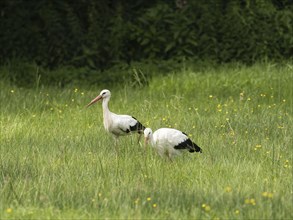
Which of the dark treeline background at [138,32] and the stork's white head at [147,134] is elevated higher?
the dark treeline background at [138,32]

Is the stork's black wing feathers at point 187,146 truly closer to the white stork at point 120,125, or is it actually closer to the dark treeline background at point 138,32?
the white stork at point 120,125

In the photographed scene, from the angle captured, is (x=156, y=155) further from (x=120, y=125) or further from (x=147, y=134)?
(x=120, y=125)

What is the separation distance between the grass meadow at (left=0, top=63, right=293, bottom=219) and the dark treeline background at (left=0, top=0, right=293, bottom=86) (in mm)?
2628

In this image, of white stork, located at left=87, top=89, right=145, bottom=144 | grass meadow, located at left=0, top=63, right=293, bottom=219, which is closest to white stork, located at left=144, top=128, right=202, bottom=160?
grass meadow, located at left=0, top=63, right=293, bottom=219

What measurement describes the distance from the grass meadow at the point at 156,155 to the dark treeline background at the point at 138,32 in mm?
2628

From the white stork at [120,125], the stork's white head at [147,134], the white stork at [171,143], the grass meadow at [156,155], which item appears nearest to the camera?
the grass meadow at [156,155]

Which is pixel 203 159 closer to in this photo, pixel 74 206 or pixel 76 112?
pixel 74 206

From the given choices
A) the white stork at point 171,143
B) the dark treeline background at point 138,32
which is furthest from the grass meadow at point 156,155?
the dark treeline background at point 138,32

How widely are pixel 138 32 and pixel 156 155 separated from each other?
9120 mm

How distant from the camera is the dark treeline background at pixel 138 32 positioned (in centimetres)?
1698

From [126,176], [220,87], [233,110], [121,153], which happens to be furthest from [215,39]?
[126,176]

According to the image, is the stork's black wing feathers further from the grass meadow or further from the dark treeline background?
the dark treeline background

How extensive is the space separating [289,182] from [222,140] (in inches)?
85.5

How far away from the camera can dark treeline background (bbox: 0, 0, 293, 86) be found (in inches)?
669
